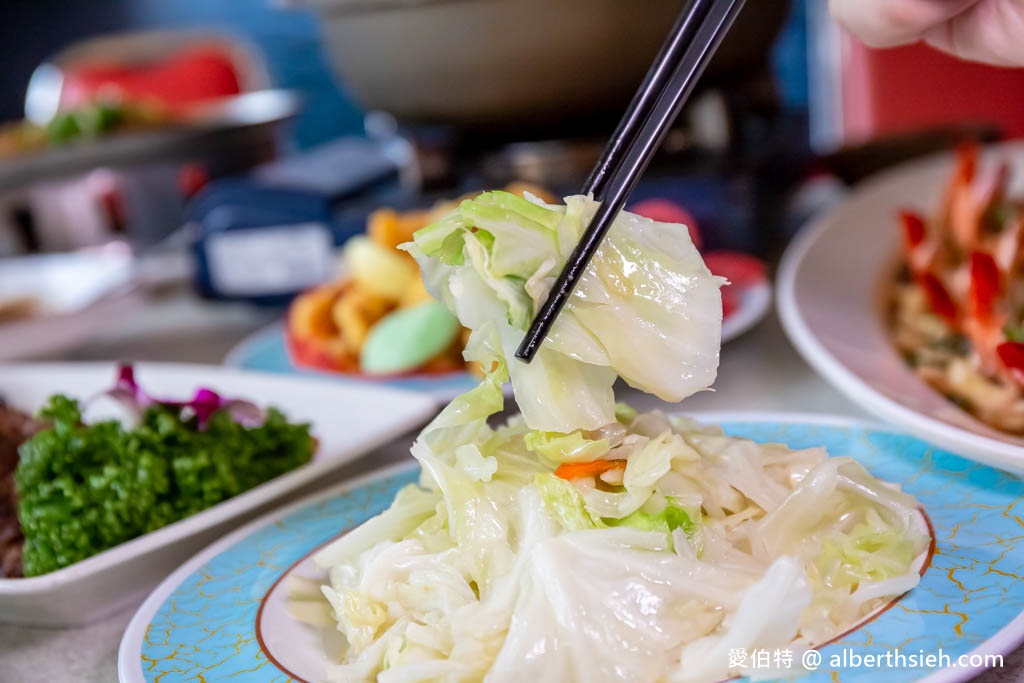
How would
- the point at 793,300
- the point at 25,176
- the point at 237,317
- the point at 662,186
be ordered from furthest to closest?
the point at 25,176 < the point at 237,317 < the point at 662,186 < the point at 793,300

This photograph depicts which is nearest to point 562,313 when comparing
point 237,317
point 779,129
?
point 779,129

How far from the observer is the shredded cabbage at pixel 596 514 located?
0.72 meters

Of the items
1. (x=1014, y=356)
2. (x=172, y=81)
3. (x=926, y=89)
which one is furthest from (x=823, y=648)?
(x=172, y=81)

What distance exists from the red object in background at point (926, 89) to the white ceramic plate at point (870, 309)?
202 centimetres

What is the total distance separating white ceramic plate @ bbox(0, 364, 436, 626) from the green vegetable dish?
0.10 ft

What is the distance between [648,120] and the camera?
75cm

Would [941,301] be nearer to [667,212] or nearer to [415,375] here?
[667,212]

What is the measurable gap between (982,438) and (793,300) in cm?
50

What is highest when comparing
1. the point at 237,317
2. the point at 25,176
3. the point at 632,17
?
the point at 632,17

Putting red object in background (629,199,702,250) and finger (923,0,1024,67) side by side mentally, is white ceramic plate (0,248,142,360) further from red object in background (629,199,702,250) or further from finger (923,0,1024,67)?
finger (923,0,1024,67)

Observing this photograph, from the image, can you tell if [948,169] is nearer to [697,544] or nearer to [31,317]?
[697,544]

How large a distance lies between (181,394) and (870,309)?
1.05 meters

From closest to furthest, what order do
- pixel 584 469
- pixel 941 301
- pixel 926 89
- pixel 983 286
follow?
pixel 584 469 < pixel 983 286 < pixel 941 301 < pixel 926 89

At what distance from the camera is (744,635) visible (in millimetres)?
675
